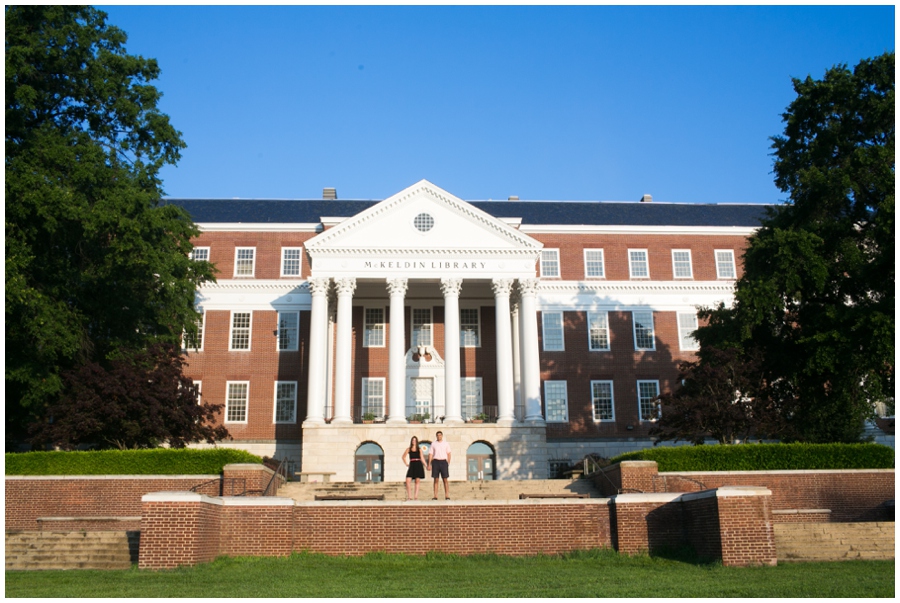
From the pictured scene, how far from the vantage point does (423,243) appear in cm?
3997

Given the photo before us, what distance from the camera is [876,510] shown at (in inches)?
1059

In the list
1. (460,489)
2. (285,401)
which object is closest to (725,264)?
(285,401)

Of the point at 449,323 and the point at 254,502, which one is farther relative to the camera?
the point at 449,323

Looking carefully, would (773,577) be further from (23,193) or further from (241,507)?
(23,193)

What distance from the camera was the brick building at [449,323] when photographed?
1492 inches

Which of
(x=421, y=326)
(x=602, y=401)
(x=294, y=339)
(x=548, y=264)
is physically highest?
(x=548, y=264)

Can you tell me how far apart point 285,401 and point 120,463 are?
52.3 ft

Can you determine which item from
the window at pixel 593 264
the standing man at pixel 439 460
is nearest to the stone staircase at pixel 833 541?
the standing man at pixel 439 460

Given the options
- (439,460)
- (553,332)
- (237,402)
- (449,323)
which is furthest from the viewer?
(553,332)

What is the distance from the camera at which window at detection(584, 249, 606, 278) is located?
4706 centimetres

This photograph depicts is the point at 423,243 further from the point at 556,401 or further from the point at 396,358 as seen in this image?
the point at 556,401

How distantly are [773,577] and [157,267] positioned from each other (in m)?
23.4

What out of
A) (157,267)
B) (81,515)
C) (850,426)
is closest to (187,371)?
(157,267)

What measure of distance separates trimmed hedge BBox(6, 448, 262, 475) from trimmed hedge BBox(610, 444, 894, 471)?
14099 mm
